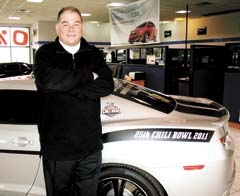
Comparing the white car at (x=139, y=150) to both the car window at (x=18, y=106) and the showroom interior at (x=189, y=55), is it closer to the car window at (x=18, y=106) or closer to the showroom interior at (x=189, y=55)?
the car window at (x=18, y=106)

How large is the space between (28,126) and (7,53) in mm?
18116

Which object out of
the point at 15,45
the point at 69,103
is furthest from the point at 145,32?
the point at 15,45

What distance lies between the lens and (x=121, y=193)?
7.38 feet

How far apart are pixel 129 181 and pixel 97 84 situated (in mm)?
802

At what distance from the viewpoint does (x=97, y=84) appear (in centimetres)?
173

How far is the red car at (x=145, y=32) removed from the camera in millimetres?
6644

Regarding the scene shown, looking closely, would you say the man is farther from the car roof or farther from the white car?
the car roof

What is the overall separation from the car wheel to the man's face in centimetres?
90

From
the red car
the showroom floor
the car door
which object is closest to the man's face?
the car door

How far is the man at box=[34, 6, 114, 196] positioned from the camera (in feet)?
5.45

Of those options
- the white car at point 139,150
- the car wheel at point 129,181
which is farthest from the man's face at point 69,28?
the car wheel at point 129,181

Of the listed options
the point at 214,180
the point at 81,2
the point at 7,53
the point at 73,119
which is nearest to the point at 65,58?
the point at 73,119

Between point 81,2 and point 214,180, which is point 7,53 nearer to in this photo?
point 81,2

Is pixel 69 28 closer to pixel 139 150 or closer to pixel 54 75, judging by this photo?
pixel 54 75
